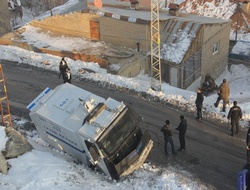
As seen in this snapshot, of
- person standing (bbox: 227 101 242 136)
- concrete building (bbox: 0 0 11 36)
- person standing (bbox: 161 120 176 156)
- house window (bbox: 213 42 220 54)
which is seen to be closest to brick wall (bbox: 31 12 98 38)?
house window (bbox: 213 42 220 54)

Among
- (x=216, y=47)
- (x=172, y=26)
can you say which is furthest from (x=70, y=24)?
(x=216, y=47)

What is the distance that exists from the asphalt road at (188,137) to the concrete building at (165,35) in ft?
16.8

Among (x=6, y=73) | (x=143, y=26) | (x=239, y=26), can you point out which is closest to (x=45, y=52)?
(x=6, y=73)

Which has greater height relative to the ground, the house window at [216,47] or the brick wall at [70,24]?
the brick wall at [70,24]

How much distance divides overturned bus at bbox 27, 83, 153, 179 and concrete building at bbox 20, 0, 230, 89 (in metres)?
11.0

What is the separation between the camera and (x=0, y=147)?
1248cm

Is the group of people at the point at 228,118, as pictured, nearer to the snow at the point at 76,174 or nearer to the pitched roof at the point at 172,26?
the snow at the point at 76,174

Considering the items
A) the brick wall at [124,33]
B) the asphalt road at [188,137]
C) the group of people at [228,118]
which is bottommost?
the asphalt road at [188,137]

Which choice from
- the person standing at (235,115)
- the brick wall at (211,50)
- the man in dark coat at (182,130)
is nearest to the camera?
the man in dark coat at (182,130)

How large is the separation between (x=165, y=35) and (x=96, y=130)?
15699 mm

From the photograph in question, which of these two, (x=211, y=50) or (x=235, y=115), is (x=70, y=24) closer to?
(x=211, y=50)

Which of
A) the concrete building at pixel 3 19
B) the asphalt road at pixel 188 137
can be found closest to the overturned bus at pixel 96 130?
the asphalt road at pixel 188 137

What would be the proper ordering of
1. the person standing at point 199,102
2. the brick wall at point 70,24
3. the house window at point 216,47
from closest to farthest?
the person standing at point 199,102 < the house window at point 216,47 < the brick wall at point 70,24

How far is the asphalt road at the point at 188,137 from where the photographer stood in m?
13.2
